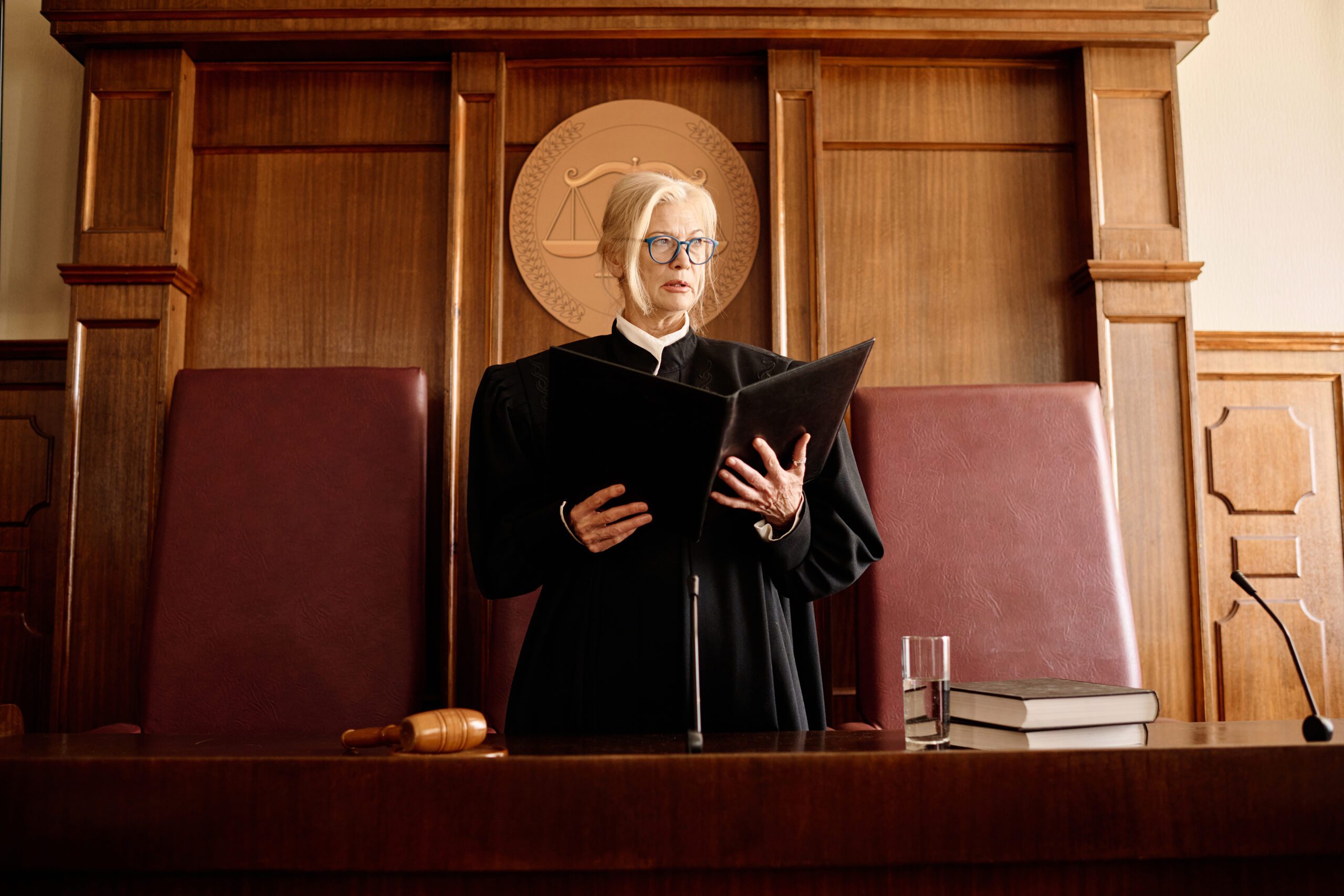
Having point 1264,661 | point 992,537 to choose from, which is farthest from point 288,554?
point 1264,661

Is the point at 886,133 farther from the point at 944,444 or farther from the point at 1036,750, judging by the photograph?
the point at 1036,750

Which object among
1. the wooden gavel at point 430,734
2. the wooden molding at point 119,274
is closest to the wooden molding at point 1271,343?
the wooden gavel at point 430,734

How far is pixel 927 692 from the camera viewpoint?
1.19m

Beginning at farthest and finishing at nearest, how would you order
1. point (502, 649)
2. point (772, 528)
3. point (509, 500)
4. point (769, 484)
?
point (502, 649)
point (509, 500)
point (772, 528)
point (769, 484)

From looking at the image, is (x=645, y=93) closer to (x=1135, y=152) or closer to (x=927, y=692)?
(x=1135, y=152)

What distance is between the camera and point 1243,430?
8.59ft

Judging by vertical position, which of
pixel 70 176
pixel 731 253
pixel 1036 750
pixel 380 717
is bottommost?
pixel 380 717

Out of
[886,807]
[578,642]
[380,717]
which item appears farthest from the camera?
[380,717]

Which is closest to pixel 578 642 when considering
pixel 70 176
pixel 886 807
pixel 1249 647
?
pixel 886 807

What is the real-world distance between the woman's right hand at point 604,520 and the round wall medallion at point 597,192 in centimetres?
117

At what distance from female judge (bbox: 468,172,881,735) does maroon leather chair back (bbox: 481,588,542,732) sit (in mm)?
640

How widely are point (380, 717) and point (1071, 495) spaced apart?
5.25 ft

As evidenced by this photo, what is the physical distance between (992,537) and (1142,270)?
31.9 inches

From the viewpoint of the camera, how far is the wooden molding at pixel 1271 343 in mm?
2633
